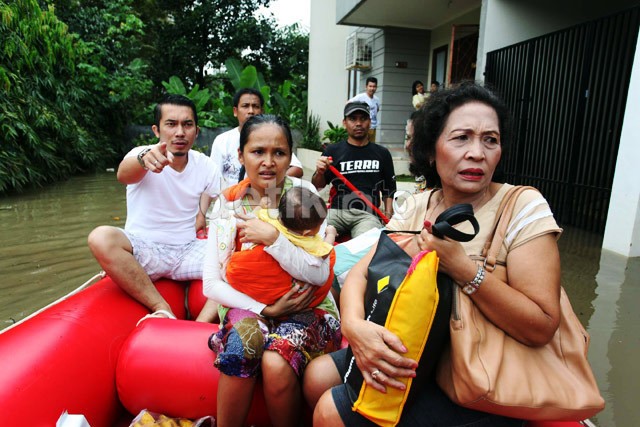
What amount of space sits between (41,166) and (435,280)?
9.50 m

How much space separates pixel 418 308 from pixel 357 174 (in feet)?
8.50

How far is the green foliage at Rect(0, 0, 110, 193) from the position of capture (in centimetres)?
723

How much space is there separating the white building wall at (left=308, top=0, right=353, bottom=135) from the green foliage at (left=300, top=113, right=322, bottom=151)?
204 millimetres

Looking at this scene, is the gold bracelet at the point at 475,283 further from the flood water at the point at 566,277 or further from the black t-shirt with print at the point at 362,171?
the black t-shirt with print at the point at 362,171

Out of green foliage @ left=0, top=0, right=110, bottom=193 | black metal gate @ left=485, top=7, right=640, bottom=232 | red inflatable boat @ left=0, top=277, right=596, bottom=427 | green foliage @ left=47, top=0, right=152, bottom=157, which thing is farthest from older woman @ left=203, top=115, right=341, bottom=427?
green foliage @ left=47, top=0, right=152, bottom=157

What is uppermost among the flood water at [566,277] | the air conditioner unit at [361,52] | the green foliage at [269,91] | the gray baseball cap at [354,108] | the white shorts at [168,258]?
the air conditioner unit at [361,52]

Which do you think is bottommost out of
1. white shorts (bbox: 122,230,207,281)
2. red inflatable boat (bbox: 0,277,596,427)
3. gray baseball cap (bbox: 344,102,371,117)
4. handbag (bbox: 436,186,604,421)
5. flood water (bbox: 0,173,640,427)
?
flood water (bbox: 0,173,640,427)

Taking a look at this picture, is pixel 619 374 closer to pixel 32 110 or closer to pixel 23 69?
pixel 32 110

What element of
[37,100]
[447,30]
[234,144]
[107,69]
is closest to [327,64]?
[447,30]

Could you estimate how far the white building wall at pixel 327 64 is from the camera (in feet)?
44.1

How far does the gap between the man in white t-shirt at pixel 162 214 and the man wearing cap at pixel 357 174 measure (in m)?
1.08

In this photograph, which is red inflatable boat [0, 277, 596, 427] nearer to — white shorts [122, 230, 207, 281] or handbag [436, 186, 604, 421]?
white shorts [122, 230, 207, 281]

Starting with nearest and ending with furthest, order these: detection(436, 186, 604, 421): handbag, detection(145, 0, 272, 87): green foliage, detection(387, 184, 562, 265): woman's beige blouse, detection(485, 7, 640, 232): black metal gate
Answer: detection(436, 186, 604, 421): handbag, detection(387, 184, 562, 265): woman's beige blouse, detection(485, 7, 640, 232): black metal gate, detection(145, 0, 272, 87): green foliage

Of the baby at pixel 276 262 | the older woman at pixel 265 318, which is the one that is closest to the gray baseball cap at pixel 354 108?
the older woman at pixel 265 318
